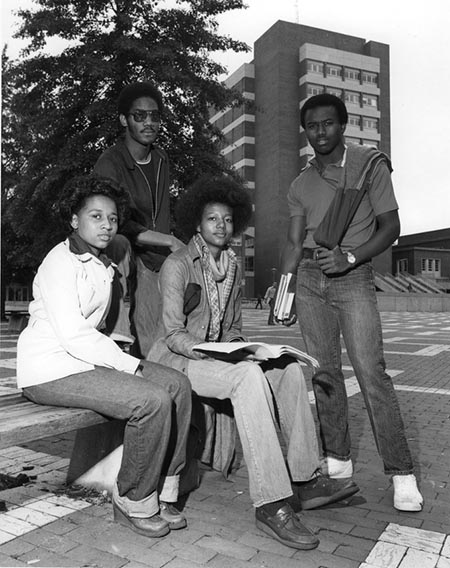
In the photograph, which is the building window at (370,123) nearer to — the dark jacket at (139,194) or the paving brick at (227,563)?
the dark jacket at (139,194)

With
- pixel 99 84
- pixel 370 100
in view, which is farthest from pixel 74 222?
pixel 370 100

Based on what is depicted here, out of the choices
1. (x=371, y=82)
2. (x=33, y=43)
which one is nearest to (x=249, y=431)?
(x=33, y=43)

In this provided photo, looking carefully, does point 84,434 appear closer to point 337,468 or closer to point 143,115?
point 337,468

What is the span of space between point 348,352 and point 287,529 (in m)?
1.06

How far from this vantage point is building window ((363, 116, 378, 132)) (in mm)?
57906

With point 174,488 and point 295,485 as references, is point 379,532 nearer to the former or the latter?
point 295,485

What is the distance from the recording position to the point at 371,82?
58.6m

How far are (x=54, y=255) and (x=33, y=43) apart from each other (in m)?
11.9

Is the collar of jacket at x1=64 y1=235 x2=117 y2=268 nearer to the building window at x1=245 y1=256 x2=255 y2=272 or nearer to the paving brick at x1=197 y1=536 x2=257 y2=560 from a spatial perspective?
the paving brick at x1=197 y1=536 x2=257 y2=560

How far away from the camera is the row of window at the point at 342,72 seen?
55.7 m

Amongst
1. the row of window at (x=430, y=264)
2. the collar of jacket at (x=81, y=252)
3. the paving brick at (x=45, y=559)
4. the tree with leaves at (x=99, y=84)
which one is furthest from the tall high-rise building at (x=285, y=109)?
the paving brick at (x=45, y=559)

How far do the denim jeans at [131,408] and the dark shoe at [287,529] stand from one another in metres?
0.55

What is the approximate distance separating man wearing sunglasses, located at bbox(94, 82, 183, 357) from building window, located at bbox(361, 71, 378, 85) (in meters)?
59.4

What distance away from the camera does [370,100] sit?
58531 mm
